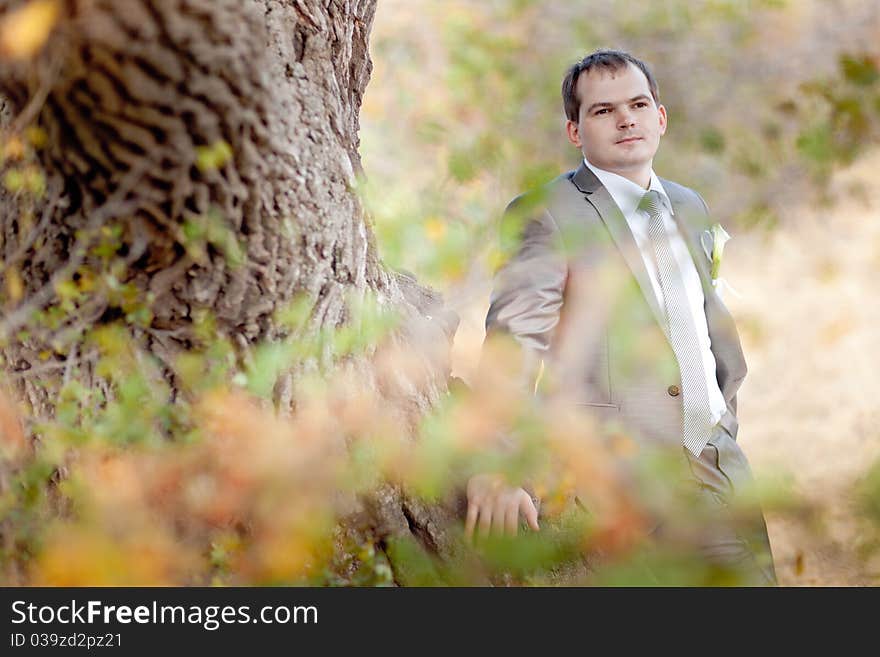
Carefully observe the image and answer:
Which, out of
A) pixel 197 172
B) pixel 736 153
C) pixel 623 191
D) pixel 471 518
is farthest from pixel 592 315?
pixel 736 153

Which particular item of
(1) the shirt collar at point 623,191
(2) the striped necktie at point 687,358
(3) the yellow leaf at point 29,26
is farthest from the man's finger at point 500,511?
(3) the yellow leaf at point 29,26

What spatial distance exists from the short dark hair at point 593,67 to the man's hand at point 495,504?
94 centimetres

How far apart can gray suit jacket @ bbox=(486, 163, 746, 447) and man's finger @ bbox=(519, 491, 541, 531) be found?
24 centimetres

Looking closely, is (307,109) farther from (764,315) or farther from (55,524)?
(764,315)

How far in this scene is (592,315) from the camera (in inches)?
80.0

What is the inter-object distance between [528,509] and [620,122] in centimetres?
93

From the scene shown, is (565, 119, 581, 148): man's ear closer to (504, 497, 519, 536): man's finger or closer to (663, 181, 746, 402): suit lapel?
(663, 181, 746, 402): suit lapel

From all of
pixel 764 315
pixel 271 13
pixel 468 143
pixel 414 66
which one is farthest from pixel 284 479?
pixel 414 66

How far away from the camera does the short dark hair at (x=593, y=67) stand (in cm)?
218

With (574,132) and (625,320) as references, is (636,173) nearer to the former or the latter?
(574,132)

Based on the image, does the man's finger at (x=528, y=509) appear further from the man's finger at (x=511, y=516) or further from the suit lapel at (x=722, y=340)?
the suit lapel at (x=722, y=340)

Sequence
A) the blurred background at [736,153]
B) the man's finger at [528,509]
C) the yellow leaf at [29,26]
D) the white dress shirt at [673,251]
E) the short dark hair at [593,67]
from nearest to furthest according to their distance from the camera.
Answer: the yellow leaf at [29,26], the man's finger at [528,509], the white dress shirt at [673,251], the short dark hair at [593,67], the blurred background at [736,153]

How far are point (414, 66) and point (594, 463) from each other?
4161 millimetres

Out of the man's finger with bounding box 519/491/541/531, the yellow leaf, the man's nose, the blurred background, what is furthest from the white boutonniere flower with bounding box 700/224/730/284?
the yellow leaf
